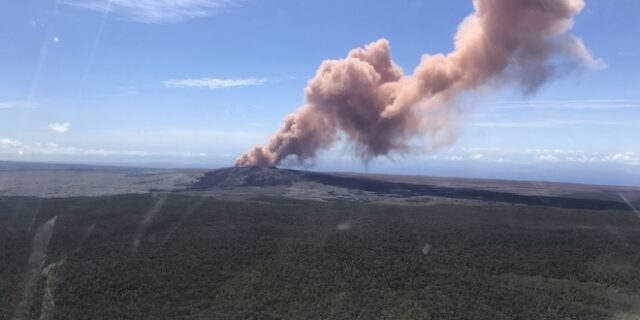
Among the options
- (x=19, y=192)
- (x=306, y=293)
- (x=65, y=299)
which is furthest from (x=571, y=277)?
(x=19, y=192)

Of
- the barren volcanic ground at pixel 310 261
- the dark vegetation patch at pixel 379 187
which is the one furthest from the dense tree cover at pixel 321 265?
the dark vegetation patch at pixel 379 187

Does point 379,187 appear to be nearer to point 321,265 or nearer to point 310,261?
point 310,261

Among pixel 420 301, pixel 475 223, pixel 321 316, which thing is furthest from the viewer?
pixel 475 223

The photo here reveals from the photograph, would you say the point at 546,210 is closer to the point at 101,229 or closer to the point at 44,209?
the point at 101,229

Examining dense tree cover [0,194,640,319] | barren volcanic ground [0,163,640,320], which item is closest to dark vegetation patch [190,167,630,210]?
barren volcanic ground [0,163,640,320]

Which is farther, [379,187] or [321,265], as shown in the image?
[379,187]

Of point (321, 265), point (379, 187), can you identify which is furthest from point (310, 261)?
point (379, 187)
